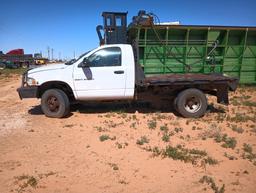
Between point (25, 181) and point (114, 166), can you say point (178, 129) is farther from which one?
point (25, 181)

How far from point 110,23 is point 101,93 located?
6730 mm

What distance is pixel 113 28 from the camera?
1405 cm

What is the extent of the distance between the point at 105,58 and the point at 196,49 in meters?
6.57

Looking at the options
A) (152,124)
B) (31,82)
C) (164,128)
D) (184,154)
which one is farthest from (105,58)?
(184,154)

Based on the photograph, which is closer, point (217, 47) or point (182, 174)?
point (182, 174)

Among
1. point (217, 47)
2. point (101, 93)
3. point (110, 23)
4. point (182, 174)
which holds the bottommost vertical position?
point (182, 174)

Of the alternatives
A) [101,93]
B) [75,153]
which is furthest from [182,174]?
[101,93]

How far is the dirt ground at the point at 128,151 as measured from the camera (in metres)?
4.65

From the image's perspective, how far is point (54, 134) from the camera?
711 cm

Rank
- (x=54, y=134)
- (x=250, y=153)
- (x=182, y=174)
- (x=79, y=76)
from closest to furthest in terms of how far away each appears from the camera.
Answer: (x=182, y=174) < (x=250, y=153) < (x=54, y=134) < (x=79, y=76)

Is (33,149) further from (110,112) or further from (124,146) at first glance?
(110,112)

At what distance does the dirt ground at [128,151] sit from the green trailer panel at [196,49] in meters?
4.28

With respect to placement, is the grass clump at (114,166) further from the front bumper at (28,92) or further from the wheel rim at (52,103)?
the front bumper at (28,92)

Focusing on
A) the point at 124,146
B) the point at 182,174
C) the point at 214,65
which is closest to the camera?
the point at 182,174
